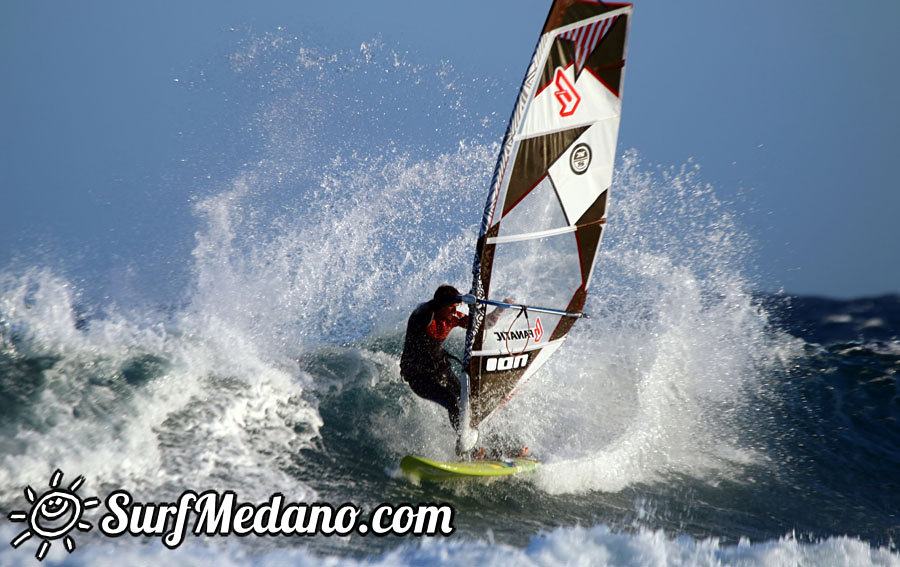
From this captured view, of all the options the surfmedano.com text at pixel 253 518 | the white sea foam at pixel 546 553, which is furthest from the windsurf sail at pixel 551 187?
the white sea foam at pixel 546 553

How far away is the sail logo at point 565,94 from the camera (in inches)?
160

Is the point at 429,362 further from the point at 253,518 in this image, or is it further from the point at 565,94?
the point at 565,94

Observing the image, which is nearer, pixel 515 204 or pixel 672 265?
pixel 515 204

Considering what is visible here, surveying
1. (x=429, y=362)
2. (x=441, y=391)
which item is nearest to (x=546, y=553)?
(x=441, y=391)

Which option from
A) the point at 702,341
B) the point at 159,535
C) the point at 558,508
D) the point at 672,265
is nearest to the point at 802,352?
the point at 702,341

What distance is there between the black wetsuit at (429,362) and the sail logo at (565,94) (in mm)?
1556

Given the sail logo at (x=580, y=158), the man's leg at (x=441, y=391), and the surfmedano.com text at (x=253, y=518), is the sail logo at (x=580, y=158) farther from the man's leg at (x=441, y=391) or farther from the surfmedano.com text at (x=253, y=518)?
the surfmedano.com text at (x=253, y=518)

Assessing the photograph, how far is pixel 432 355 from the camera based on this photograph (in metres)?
4.39

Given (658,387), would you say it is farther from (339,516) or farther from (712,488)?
(339,516)

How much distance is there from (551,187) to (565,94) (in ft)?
2.02

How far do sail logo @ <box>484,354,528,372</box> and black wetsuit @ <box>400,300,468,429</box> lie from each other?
292 millimetres

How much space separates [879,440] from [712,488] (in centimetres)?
230

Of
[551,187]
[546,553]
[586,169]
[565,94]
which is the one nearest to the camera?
[546,553]

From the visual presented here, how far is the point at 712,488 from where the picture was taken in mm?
4676
